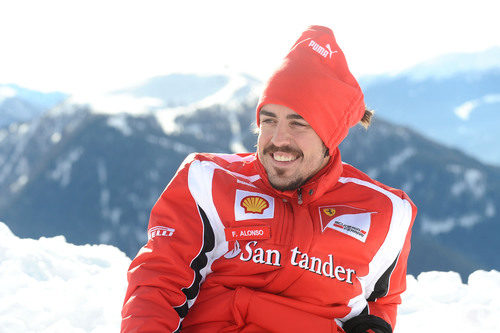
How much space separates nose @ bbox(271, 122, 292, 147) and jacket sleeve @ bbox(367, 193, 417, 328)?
0.85 meters

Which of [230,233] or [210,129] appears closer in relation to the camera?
[230,233]

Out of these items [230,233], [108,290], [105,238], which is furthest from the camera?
[105,238]

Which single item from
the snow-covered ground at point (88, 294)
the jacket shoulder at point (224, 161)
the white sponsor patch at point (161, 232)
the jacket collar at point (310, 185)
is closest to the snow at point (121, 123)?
→ the snow-covered ground at point (88, 294)

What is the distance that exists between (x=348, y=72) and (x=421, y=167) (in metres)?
143

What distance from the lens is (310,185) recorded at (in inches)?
120

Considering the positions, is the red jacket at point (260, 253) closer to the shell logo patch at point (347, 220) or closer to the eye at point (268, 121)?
the shell logo patch at point (347, 220)

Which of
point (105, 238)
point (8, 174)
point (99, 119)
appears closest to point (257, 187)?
point (105, 238)

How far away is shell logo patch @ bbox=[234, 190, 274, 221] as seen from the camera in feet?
9.71

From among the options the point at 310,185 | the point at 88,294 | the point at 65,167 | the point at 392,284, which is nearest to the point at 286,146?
the point at 310,185

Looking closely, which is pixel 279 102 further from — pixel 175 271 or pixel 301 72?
pixel 175 271

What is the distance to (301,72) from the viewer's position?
3.09m

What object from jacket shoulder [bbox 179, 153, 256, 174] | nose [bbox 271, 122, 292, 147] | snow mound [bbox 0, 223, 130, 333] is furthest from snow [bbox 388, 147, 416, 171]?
nose [bbox 271, 122, 292, 147]

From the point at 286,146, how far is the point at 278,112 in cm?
22

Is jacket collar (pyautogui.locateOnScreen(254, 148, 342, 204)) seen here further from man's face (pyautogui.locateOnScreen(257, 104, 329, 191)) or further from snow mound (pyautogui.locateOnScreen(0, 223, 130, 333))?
snow mound (pyautogui.locateOnScreen(0, 223, 130, 333))
